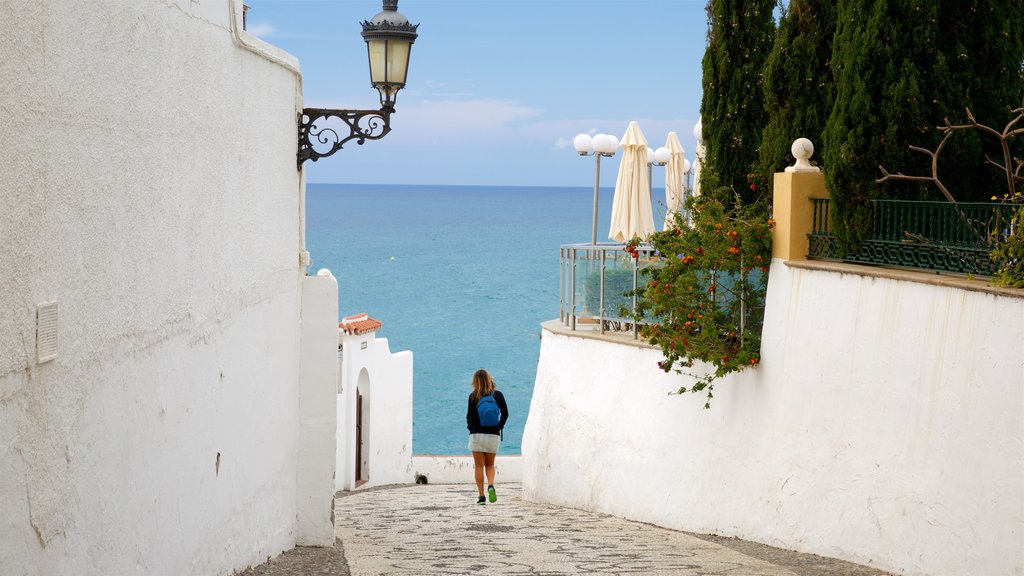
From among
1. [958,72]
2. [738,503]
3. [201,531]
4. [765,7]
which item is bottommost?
[738,503]

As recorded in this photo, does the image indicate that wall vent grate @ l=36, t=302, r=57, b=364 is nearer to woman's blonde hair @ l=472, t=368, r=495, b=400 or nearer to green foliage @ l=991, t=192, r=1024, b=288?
green foliage @ l=991, t=192, r=1024, b=288

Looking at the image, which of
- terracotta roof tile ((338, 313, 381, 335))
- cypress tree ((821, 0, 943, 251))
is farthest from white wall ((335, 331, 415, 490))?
cypress tree ((821, 0, 943, 251))

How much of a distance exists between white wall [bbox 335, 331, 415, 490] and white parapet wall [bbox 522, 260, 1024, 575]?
7346 millimetres

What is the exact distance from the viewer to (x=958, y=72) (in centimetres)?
1095

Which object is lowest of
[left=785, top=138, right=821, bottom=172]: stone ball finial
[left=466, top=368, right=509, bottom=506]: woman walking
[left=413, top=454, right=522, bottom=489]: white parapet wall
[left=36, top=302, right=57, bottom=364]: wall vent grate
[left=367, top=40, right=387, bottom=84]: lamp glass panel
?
[left=413, top=454, right=522, bottom=489]: white parapet wall

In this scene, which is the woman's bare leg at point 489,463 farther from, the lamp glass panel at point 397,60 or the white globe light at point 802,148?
the lamp glass panel at point 397,60

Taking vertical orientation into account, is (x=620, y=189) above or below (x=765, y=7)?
below

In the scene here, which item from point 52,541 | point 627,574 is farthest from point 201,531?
point 627,574

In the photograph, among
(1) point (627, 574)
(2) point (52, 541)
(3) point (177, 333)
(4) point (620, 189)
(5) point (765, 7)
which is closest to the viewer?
(2) point (52, 541)

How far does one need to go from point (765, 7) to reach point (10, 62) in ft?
40.3

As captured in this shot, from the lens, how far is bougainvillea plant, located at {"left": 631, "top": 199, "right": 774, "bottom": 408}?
1227 centimetres

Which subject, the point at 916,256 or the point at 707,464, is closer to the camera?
the point at 916,256

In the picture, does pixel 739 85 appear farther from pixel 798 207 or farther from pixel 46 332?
pixel 46 332

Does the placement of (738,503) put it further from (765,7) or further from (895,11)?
(765,7)
